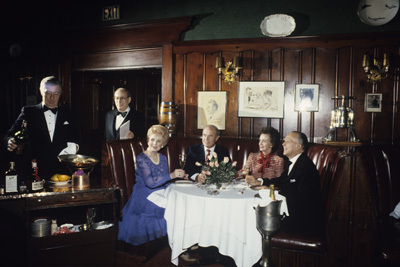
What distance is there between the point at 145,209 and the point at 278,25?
10.5 feet

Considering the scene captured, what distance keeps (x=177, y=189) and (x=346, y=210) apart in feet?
4.93

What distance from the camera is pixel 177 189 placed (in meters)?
2.82

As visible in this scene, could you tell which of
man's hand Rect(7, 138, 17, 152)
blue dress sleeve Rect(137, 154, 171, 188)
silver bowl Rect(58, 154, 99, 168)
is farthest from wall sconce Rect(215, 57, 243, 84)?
man's hand Rect(7, 138, 17, 152)

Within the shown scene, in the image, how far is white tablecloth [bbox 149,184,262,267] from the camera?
256 centimetres

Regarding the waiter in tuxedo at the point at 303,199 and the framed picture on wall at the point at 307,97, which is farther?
the framed picture on wall at the point at 307,97

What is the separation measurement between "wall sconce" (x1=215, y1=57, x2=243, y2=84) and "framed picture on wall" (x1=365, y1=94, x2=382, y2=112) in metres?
1.81

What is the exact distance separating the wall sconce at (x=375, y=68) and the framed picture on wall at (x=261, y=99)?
1102 millimetres

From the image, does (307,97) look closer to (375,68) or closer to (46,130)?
(375,68)

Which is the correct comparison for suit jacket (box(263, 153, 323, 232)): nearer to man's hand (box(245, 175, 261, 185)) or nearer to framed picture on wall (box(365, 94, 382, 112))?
man's hand (box(245, 175, 261, 185))

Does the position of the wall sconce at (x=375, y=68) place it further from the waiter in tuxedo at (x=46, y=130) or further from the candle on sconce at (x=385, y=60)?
the waiter in tuxedo at (x=46, y=130)

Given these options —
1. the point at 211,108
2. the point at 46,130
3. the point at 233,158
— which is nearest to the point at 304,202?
the point at 233,158

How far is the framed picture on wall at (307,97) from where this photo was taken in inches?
173

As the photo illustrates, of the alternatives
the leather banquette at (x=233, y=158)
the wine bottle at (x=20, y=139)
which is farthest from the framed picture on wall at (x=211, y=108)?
the wine bottle at (x=20, y=139)

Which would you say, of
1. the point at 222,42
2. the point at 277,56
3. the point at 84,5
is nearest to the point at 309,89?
the point at 277,56
